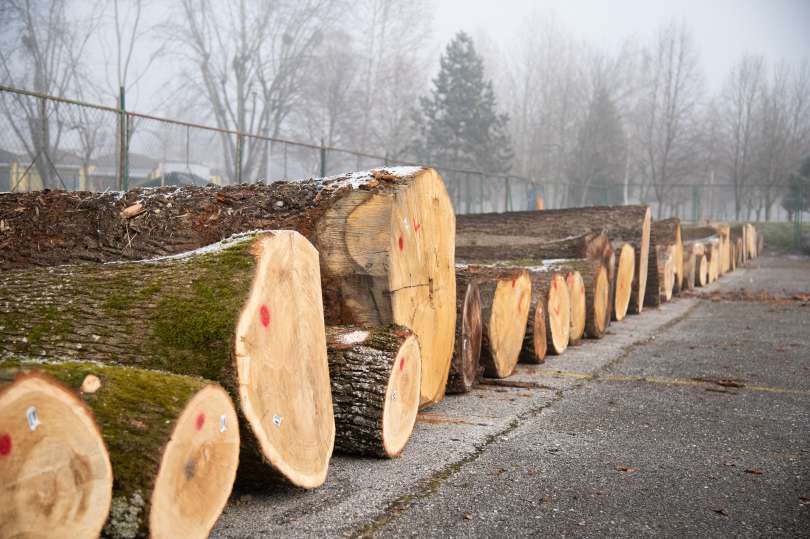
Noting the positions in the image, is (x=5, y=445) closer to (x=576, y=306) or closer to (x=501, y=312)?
(x=501, y=312)

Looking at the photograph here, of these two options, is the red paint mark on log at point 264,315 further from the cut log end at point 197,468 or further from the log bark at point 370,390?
the log bark at point 370,390

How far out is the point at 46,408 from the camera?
2158 mm

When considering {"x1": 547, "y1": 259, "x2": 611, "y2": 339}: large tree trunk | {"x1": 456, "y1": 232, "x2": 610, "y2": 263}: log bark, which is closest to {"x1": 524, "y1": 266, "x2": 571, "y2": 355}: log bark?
{"x1": 547, "y1": 259, "x2": 611, "y2": 339}: large tree trunk

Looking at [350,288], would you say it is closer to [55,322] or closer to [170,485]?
[55,322]

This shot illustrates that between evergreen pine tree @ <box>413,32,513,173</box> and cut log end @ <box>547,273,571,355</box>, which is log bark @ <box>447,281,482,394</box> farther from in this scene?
evergreen pine tree @ <box>413,32,513,173</box>

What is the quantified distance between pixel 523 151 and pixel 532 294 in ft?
157

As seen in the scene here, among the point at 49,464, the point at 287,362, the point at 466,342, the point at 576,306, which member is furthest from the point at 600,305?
the point at 49,464

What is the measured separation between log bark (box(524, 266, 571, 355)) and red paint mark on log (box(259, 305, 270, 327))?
403cm

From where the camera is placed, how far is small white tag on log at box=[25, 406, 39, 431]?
2090 millimetres

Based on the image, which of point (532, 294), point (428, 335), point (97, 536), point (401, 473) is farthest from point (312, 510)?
point (532, 294)

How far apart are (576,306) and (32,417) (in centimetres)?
648

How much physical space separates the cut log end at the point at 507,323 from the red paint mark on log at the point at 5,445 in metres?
4.06

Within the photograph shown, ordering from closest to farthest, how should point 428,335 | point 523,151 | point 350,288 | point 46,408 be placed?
point 46,408 < point 350,288 < point 428,335 < point 523,151

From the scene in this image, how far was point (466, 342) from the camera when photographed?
535 centimetres
